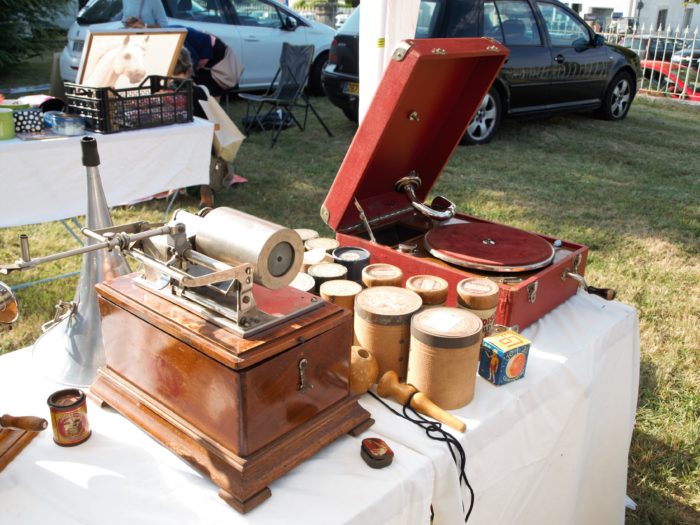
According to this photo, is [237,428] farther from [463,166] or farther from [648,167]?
[648,167]

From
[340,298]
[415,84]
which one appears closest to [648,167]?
[415,84]

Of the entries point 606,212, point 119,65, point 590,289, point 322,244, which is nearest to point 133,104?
point 119,65

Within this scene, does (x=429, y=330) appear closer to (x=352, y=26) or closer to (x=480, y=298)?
(x=480, y=298)

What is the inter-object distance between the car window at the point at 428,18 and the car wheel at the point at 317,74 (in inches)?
113

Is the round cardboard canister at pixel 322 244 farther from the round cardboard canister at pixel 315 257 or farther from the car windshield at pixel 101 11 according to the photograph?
the car windshield at pixel 101 11

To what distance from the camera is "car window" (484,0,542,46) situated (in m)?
6.29

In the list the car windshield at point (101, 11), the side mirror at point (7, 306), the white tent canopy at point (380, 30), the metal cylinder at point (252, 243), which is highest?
the car windshield at point (101, 11)

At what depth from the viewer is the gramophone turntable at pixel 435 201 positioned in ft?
5.06

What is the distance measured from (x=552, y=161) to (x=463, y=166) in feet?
3.25

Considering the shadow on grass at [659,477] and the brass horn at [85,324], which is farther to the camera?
the shadow on grass at [659,477]

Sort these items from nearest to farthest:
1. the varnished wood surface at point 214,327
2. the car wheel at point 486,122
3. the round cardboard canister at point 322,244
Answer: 1. the varnished wood surface at point 214,327
2. the round cardboard canister at point 322,244
3. the car wheel at point 486,122

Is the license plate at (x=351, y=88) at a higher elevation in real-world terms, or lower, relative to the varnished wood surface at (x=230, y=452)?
higher

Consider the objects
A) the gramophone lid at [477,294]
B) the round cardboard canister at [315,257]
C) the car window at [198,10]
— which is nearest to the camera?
the gramophone lid at [477,294]

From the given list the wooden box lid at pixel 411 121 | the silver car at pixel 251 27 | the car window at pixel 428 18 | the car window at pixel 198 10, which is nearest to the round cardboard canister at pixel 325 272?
the wooden box lid at pixel 411 121
